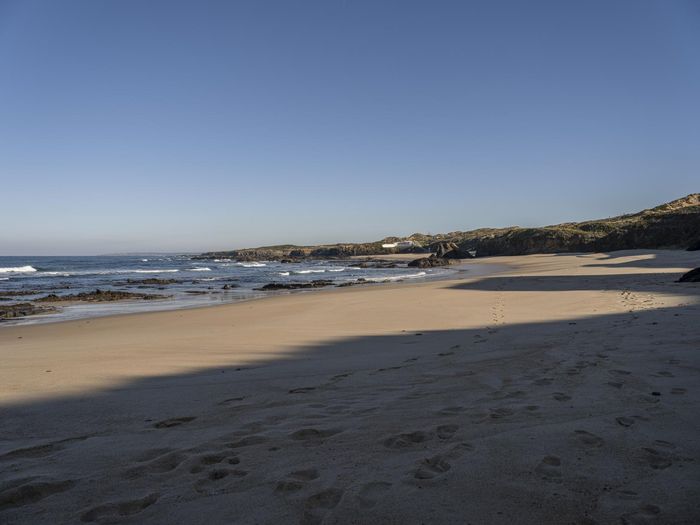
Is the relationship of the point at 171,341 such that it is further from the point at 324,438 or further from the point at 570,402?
the point at 570,402

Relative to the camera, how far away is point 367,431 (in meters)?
3.17

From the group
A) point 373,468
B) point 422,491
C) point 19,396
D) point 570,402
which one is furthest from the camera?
point 19,396

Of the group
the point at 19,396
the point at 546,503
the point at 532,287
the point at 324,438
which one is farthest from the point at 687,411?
the point at 532,287

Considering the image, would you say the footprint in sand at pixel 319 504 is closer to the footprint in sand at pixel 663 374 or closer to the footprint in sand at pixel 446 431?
the footprint in sand at pixel 446 431

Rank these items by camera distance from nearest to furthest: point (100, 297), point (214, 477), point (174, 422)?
point (214, 477), point (174, 422), point (100, 297)

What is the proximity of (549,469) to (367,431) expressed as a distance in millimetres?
1226

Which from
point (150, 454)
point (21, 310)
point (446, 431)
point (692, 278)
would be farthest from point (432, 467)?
point (21, 310)

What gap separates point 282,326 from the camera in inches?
395

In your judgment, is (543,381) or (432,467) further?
(543,381)

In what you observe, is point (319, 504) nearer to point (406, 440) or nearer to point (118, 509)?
point (406, 440)

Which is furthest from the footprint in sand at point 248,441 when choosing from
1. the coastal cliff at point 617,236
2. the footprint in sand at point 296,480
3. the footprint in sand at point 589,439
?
the coastal cliff at point 617,236

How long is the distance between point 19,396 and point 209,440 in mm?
2864

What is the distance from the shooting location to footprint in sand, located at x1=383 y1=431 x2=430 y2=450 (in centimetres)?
288

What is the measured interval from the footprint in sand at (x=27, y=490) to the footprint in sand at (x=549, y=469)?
2.67 metres
